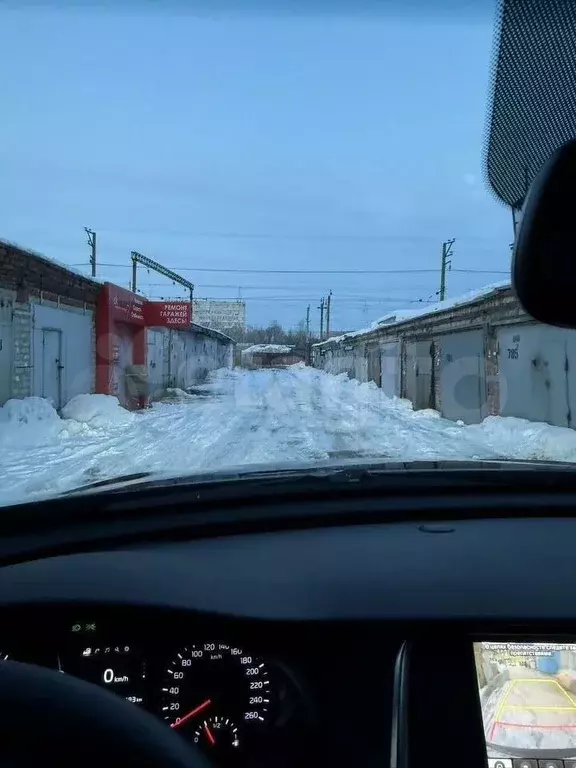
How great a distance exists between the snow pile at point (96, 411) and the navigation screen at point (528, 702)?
52.4 ft

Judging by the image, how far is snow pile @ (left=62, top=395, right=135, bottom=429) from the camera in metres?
18.0

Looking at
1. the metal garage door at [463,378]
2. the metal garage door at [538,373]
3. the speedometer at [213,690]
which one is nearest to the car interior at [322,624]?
the speedometer at [213,690]

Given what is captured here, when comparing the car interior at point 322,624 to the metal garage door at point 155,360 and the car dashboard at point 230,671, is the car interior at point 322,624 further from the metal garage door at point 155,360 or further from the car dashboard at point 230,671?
the metal garage door at point 155,360

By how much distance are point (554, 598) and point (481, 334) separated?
721 inches

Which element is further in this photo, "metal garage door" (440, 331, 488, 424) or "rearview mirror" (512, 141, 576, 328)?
"metal garage door" (440, 331, 488, 424)

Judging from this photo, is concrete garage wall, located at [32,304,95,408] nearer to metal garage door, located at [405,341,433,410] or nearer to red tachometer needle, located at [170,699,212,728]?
metal garage door, located at [405,341,433,410]

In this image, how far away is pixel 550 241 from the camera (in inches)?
71.8

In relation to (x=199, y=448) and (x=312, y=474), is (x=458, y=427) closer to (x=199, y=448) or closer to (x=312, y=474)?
(x=199, y=448)

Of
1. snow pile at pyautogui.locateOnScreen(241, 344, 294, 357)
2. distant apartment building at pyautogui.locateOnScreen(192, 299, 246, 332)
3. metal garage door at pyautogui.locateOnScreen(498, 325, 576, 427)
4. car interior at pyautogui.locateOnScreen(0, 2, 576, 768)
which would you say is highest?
distant apartment building at pyautogui.locateOnScreen(192, 299, 246, 332)

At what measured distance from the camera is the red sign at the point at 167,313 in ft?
83.6

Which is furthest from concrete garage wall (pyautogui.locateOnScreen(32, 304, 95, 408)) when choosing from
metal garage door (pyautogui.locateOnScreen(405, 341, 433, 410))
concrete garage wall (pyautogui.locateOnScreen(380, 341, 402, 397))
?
concrete garage wall (pyautogui.locateOnScreen(380, 341, 402, 397))

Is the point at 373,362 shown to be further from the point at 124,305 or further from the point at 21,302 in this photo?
the point at 21,302

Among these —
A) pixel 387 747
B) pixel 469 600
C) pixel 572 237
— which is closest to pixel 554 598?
pixel 469 600

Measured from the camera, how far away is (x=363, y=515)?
2.74 m
